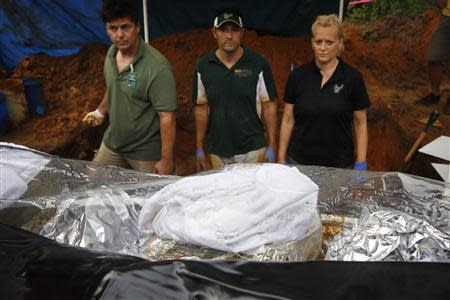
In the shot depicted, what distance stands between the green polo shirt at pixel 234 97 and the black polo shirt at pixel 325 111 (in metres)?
0.33

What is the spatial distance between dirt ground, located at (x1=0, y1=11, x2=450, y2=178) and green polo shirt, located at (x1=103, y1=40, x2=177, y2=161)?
6.60 ft

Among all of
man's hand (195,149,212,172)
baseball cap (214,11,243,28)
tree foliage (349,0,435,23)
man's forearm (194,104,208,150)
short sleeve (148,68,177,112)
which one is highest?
tree foliage (349,0,435,23)

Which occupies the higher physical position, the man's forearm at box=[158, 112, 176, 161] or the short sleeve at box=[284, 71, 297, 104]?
the short sleeve at box=[284, 71, 297, 104]

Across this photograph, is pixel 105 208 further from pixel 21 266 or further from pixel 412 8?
pixel 412 8

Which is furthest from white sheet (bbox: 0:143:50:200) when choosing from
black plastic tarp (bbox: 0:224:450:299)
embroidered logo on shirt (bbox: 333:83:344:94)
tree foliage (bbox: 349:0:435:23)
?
tree foliage (bbox: 349:0:435:23)

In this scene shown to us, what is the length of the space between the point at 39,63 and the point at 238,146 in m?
3.33

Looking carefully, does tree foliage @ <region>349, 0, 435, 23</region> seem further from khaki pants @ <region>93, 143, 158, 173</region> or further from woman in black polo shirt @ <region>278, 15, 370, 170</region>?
khaki pants @ <region>93, 143, 158, 173</region>

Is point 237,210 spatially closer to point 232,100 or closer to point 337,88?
point 337,88

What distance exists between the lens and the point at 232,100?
297 centimetres

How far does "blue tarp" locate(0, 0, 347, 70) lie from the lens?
4.71 m

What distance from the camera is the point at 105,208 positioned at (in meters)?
1.52

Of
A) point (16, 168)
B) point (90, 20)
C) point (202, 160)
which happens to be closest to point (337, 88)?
point (202, 160)

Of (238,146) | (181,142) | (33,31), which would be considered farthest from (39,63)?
(238,146)

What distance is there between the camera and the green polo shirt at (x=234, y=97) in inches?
116
